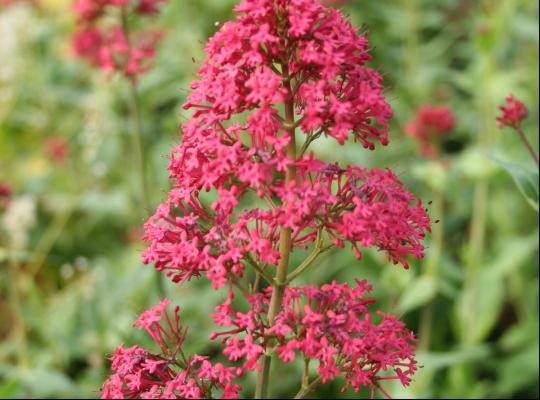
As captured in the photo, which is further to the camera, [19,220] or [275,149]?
[19,220]

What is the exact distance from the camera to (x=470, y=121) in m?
5.75

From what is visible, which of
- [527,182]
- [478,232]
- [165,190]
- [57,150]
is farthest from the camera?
[57,150]

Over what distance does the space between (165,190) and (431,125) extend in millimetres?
1719

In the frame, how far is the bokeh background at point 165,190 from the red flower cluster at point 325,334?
1.08 m

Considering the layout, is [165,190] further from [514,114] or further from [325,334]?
[325,334]

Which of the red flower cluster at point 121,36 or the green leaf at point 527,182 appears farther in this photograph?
the red flower cluster at point 121,36

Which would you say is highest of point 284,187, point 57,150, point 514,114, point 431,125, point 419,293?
point 57,150

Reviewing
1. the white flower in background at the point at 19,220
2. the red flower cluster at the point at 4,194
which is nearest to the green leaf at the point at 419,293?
the white flower in background at the point at 19,220

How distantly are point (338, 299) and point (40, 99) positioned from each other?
5123 mm

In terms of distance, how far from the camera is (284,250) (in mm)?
2084

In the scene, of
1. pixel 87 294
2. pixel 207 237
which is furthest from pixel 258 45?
pixel 87 294

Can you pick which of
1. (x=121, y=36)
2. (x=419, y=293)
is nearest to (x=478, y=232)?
(x=419, y=293)

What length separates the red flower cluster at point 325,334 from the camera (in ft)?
6.38

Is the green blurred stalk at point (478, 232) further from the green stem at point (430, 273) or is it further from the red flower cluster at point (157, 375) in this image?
the red flower cluster at point (157, 375)
